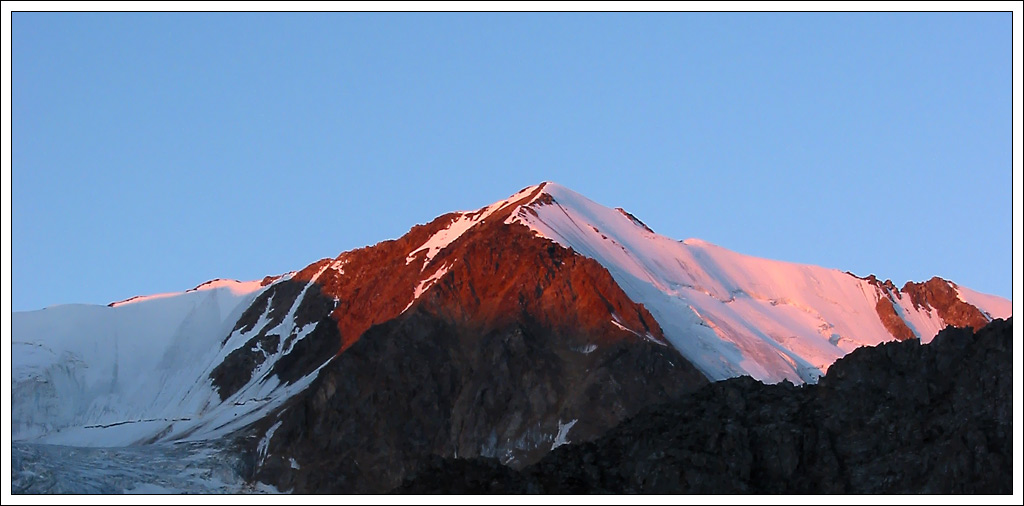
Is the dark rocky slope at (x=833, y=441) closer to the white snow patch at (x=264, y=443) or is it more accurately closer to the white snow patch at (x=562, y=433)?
the white snow patch at (x=562, y=433)

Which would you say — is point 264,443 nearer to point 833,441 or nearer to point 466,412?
point 466,412

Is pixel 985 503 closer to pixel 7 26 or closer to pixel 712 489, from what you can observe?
pixel 712 489

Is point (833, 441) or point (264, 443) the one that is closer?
point (833, 441)

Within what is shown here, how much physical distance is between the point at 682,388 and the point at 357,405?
34.0 meters

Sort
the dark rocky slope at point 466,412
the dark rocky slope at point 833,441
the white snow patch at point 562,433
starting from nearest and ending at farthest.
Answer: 1. the dark rocky slope at point 833,441
2. the white snow patch at point 562,433
3. the dark rocky slope at point 466,412

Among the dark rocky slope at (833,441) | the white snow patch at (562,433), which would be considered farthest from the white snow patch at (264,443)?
the dark rocky slope at (833,441)

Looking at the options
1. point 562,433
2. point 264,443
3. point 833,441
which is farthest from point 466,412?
point 833,441

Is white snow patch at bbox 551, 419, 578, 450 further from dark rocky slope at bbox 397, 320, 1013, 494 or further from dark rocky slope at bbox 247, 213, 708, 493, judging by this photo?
dark rocky slope at bbox 397, 320, 1013, 494

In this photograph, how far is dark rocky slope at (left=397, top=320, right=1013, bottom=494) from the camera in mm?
94500

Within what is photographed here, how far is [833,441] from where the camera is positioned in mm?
99750

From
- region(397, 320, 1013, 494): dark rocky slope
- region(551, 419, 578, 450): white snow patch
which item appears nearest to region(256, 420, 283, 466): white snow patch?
region(551, 419, 578, 450): white snow patch

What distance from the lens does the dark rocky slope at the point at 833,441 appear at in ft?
310

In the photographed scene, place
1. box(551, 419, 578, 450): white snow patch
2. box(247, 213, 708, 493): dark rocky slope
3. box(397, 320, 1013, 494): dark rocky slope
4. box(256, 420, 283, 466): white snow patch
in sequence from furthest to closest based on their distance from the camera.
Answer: box(256, 420, 283, 466): white snow patch < box(247, 213, 708, 493): dark rocky slope < box(551, 419, 578, 450): white snow patch < box(397, 320, 1013, 494): dark rocky slope

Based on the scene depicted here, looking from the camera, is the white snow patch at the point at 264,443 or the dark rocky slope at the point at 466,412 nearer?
the dark rocky slope at the point at 466,412
